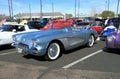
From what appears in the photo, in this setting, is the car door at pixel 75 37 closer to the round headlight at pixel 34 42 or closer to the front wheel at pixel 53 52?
the front wheel at pixel 53 52

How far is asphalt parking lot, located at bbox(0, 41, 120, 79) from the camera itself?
16.9ft

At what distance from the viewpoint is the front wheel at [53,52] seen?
22.2 feet

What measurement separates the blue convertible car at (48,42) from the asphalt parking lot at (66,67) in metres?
0.36

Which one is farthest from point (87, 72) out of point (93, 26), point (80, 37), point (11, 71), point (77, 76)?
point (93, 26)

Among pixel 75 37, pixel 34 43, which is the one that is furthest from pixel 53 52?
pixel 75 37

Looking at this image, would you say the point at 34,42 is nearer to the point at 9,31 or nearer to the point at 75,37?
the point at 75,37

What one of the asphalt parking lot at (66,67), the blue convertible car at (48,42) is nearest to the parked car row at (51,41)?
the blue convertible car at (48,42)

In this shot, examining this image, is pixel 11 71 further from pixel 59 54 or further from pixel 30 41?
pixel 59 54

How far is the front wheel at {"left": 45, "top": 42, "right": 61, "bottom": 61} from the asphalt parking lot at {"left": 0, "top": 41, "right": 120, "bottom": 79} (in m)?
0.19

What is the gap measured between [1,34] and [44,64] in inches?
147

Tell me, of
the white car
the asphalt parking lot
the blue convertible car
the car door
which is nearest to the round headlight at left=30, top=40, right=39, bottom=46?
the blue convertible car

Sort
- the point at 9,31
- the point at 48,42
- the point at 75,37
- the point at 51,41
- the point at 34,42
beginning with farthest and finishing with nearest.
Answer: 1. the point at 9,31
2. the point at 75,37
3. the point at 51,41
4. the point at 48,42
5. the point at 34,42

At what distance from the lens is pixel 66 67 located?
19.5ft

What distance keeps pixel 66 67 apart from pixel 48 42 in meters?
1.18
